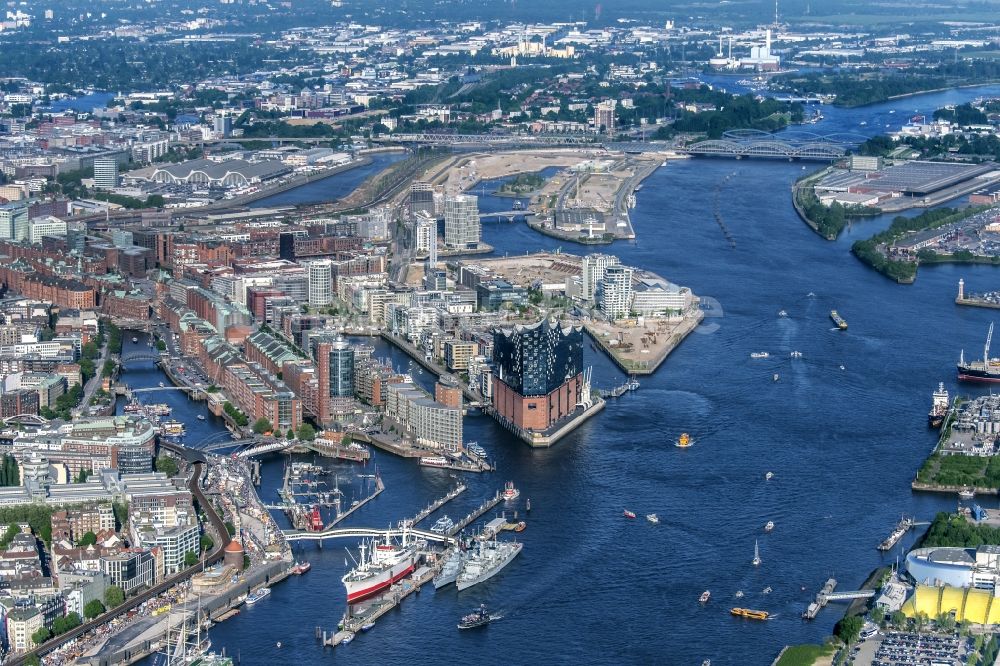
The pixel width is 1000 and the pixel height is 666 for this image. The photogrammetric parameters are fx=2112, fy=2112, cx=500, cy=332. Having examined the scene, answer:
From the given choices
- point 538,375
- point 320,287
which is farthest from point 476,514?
point 320,287

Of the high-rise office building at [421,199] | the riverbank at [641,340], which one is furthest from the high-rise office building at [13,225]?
the riverbank at [641,340]

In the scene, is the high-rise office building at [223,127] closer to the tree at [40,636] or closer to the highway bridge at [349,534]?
the highway bridge at [349,534]

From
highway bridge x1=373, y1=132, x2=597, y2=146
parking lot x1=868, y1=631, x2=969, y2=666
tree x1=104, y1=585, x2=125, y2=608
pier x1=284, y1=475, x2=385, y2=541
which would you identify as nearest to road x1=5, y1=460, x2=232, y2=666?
tree x1=104, y1=585, x2=125, y2=608

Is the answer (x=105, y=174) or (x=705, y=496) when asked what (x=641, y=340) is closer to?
(x=705, y=496)

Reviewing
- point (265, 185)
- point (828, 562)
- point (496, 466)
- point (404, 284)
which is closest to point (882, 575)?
point (828, 562)

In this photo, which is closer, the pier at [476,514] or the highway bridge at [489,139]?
the pier at [476,514]

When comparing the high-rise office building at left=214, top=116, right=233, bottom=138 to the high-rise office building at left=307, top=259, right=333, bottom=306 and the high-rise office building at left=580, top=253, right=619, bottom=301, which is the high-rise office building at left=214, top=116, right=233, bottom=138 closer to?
the high-rise office building at left=307, top=259, right=333, bottom=306

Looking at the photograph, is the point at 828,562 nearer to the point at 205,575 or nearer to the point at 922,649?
the point at 922,649
